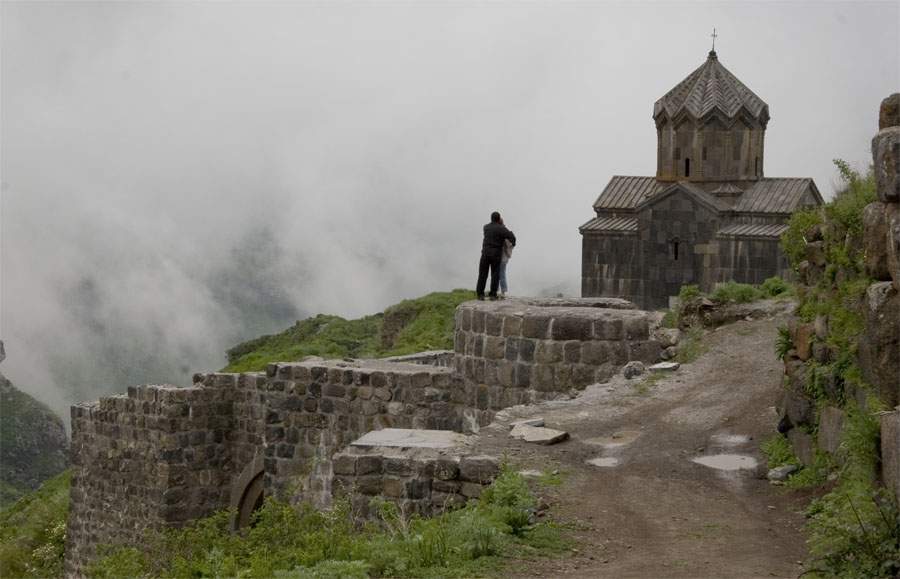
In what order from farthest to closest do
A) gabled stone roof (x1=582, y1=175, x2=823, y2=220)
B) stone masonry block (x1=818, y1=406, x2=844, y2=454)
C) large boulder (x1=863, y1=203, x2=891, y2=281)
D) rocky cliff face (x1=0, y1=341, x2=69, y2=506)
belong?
rocky cliff face (x1=0, y1=341, x2=69, y2=506) → gabled stone roof (x1=582, y1=175, x2=823, y2=220) → stone masonry block (x1=818, y1=406, x2=844, y2=454) → large boulder (x1=863, y1=203, x2=891, y2=281)

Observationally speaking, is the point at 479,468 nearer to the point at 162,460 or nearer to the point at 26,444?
the point at 162,460

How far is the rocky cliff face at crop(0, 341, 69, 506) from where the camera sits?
90.5ft

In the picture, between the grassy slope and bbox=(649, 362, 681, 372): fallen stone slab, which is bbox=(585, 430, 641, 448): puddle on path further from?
the grassy slope

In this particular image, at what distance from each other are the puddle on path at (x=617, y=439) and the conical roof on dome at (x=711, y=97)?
59.0 ft

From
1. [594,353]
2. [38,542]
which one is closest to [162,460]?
[38,542]

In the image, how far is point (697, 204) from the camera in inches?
1028

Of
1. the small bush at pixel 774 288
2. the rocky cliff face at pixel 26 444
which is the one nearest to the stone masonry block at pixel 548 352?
the small bush at pixel 774 288

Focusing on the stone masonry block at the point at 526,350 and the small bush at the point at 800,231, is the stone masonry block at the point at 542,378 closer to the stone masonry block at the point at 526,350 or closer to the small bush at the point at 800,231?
the stone masonry block at the point at 526,350

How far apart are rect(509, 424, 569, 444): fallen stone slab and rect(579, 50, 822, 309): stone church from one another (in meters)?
16.9

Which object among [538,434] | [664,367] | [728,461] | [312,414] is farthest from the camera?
[312,414]

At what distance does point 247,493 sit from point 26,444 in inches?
620

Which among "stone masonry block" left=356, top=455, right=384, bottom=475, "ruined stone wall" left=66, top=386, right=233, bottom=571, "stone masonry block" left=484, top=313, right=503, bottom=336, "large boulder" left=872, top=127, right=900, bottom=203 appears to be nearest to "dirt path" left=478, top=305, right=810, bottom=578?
"stone masonry block" left=356, top=455, right=384, bottom=475

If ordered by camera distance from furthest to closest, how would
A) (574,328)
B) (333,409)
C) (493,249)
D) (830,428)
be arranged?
(493,249)
(333,409)
(574,328)
(830,428)

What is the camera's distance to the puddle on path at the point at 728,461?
8.25m
